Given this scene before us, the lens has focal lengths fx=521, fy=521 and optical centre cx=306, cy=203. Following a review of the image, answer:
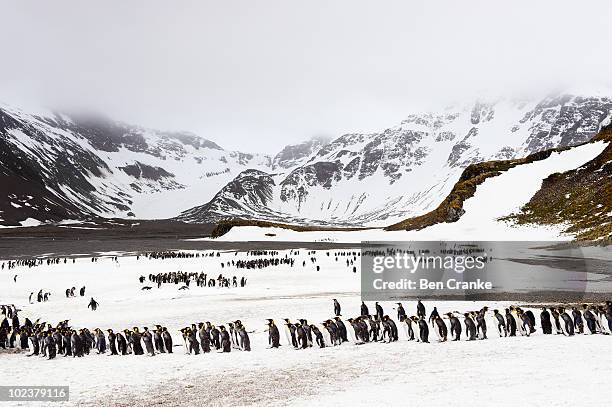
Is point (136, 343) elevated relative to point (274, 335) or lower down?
lower down

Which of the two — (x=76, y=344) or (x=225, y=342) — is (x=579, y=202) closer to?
(x=225, y=342)

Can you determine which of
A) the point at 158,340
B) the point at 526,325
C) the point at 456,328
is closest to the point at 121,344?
the point at 158,340

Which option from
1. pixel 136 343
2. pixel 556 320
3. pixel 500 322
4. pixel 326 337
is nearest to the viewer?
pixel 556 320

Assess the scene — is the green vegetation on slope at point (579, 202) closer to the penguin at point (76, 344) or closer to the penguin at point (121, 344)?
the penguin at point (121, 344)

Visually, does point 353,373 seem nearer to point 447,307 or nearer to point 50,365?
point 50,365

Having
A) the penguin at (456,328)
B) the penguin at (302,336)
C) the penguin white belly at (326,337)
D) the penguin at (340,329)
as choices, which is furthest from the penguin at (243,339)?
the penguin at (456,328)

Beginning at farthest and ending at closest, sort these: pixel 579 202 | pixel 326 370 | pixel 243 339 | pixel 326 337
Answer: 1. pixel 579 202
2. pixel 326 337
3. pixel 243 339
4. pixel 326 370

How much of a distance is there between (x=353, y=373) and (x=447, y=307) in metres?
13.1

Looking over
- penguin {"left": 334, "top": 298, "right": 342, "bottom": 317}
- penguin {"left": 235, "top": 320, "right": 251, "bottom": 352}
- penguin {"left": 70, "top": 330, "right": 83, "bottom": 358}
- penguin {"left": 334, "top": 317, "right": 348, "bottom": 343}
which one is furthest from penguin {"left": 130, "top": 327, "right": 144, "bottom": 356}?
penguin {"left": 334, "top": 298, "right": 342, "bottom": 317}

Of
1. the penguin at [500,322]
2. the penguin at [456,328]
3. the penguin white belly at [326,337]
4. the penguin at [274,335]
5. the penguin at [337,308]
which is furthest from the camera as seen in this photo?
the penguin at [337,308]

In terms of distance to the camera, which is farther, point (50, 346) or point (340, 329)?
point (340, 329)

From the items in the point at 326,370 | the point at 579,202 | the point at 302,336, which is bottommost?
the point at 326,370

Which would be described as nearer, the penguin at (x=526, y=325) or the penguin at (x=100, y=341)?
the penguin at (x=526, y=325)

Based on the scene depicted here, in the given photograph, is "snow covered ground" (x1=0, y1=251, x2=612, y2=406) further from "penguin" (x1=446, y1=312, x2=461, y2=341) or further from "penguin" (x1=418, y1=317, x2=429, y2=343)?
"penguin" (x1=446, y1=312, x2=461, y2=341)
